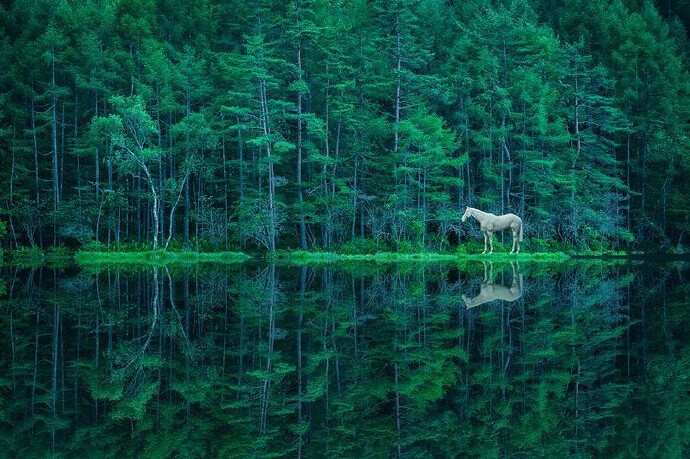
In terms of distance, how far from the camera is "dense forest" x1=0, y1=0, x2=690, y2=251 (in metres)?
42.8

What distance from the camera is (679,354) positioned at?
469 inches

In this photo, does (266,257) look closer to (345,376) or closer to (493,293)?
(493,293)

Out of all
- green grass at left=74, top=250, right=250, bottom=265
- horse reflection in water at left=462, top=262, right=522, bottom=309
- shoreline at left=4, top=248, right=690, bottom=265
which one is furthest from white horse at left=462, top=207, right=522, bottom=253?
horse reflection in water at left=462, top=262, right=522, bottom=309

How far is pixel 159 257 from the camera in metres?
39.7

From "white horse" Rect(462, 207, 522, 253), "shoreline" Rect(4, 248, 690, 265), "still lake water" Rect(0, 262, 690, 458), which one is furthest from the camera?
"white horse" Rect(462, 207, 522, 253)

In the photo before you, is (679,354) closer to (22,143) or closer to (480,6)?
(22,143)

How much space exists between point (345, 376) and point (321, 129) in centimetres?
3243

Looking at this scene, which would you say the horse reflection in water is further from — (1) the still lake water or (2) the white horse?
(2) the white horse

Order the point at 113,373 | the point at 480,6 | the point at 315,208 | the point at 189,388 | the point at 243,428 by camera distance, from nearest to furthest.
→ 1. the point at 243,428
2. the point at 189,388
3. the point at 113,373
4. the point at 315,208
5. the point at 480,6

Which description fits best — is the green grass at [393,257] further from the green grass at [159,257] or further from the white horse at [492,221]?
the green grass at [159,257]

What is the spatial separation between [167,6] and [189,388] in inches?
1776

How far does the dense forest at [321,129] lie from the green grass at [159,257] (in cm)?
134

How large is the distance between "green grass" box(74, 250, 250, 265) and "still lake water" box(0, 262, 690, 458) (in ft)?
63.6

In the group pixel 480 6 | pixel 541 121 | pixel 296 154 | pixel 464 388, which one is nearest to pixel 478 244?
pixel 541 121
